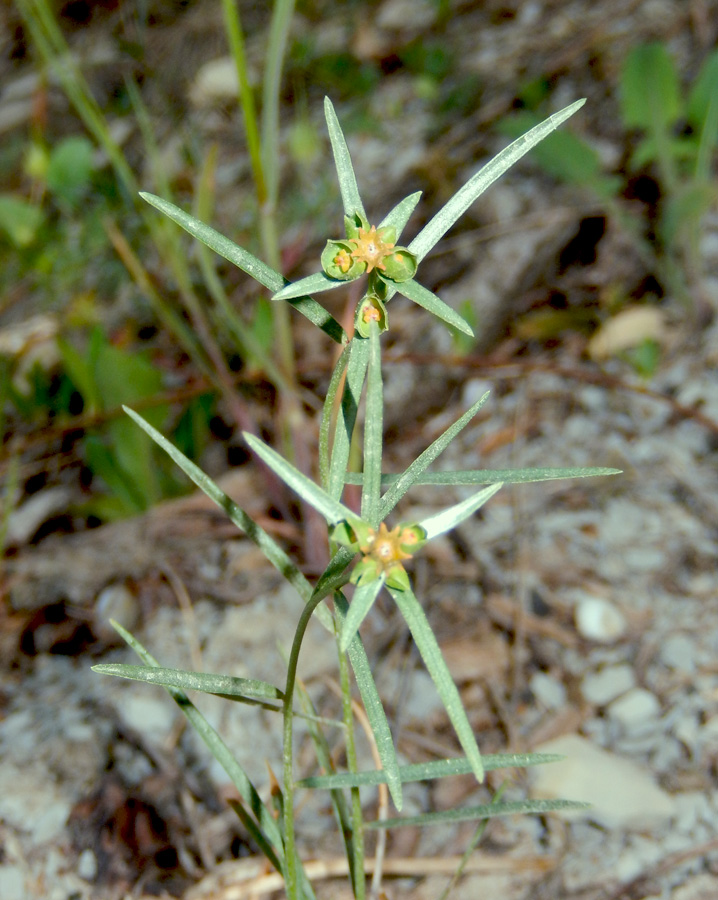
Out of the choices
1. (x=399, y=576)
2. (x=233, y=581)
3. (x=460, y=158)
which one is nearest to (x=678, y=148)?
(x=460, y=158)

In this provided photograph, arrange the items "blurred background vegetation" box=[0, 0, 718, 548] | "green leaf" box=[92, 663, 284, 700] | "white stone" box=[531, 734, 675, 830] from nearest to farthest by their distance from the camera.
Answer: "green leaf" box=[92, 663, 284, 700]
"white stone" box=[531, 734, 675, 830]
"blurred background vegetation" box=[0, 0, 718, 548]

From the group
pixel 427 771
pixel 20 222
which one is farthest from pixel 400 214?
pixel 20 222

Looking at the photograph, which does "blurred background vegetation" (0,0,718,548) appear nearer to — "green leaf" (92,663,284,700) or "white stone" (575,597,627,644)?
"white stone" (575,597,627,644)

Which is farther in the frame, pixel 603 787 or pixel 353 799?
pixel 603 787

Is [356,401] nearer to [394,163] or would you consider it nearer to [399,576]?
[399,576]

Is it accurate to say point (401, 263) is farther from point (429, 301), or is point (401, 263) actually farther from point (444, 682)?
point (444, 682)

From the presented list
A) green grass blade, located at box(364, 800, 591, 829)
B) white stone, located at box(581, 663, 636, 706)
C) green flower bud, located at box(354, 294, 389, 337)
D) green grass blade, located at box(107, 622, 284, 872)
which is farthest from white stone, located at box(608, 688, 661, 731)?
green flower bud, located at box(354, 294, 389, 337)
